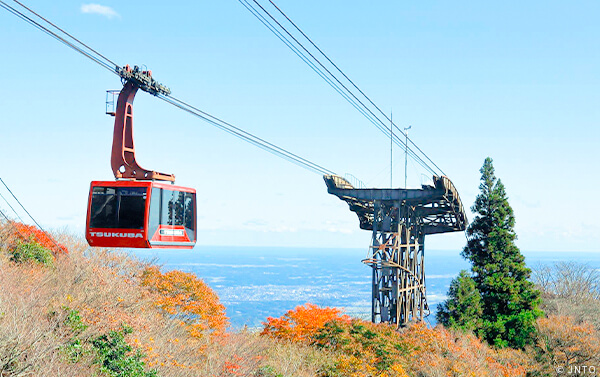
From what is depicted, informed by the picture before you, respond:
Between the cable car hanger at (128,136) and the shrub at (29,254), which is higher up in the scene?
the cable car hanger at (128,136)

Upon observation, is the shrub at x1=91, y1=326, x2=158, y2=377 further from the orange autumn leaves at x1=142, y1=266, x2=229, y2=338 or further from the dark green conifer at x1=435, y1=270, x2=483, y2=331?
the dark green conifer at x1=435, y1=270, x2=483, y2=331

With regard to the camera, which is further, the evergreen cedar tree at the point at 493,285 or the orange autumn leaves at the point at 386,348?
the evergreen cedar tree at the point at 493,285

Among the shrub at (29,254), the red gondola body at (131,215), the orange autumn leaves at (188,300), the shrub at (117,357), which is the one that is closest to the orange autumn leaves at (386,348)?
the orange autumn leaves at (188,300)

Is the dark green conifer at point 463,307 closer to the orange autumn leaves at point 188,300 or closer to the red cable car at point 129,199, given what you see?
the orange autumn leaves at point 188,300

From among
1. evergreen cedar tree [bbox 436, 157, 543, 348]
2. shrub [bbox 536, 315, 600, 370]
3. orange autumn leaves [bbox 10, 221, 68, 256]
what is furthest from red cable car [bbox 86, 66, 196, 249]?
evergreen cedar tree [bbox 436, 157, 543, 348]

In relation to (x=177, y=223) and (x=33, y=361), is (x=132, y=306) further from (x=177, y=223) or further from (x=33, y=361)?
(x=177, y=223)

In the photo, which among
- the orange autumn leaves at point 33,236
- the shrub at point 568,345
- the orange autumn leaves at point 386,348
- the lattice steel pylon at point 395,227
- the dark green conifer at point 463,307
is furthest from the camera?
the dark green conifer at point 463,307

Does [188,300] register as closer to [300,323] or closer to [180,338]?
[180,338]

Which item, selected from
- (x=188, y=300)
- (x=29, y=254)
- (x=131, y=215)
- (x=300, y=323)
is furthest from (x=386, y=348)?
(x=29, y=254)

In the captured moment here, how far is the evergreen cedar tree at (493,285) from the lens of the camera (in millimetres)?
41062

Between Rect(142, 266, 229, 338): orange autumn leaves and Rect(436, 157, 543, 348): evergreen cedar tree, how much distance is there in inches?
637

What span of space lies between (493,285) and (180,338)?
24.0m

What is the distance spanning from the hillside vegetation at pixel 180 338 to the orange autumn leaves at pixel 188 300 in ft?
0.22

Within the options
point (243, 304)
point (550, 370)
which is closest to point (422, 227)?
point (550, 370)
